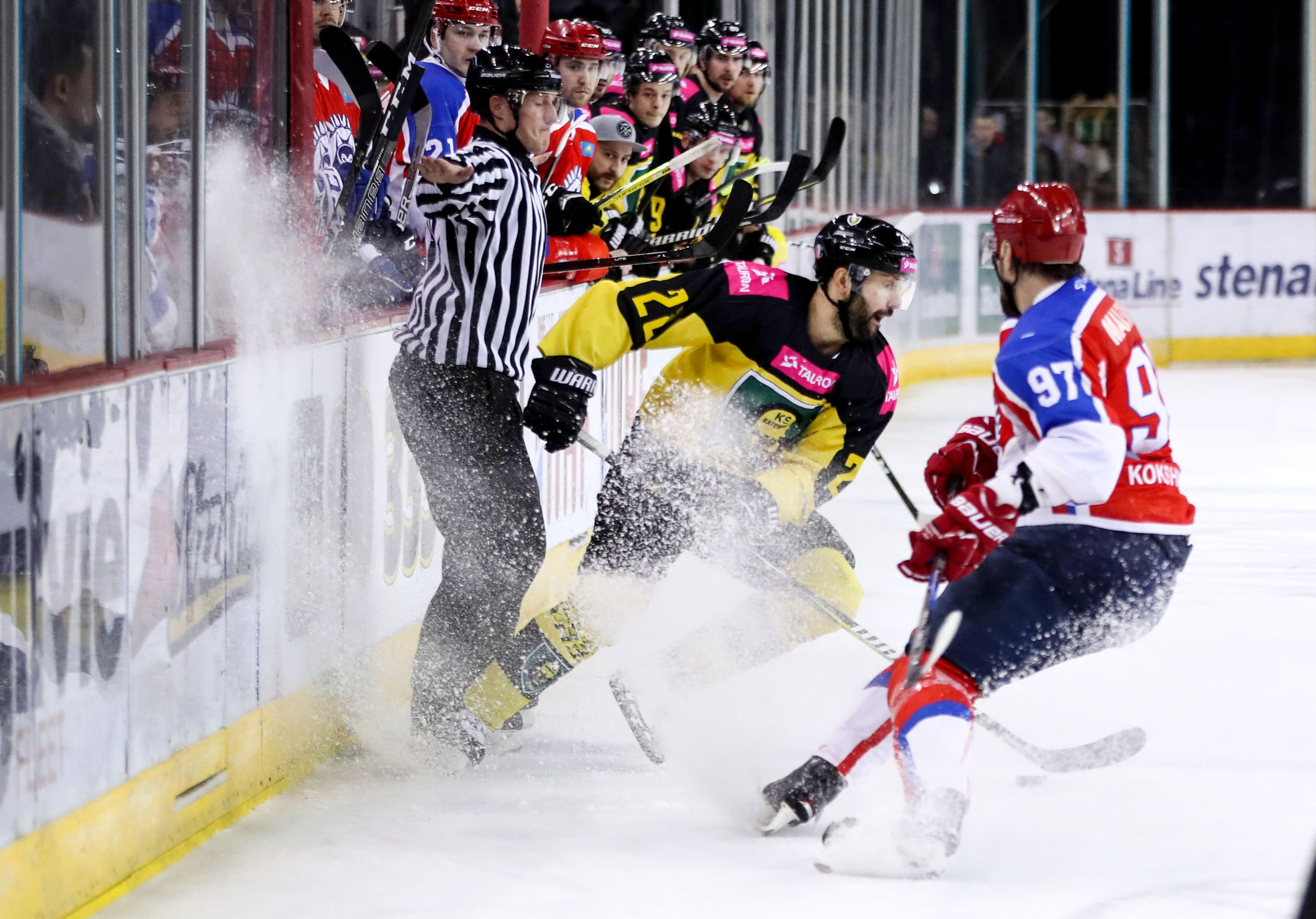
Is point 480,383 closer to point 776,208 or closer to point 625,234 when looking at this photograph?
point 625,234

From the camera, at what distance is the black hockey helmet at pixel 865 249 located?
3293 millimetres

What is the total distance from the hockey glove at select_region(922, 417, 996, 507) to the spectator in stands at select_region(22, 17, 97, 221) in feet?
4.80

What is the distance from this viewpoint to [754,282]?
3.43 metres

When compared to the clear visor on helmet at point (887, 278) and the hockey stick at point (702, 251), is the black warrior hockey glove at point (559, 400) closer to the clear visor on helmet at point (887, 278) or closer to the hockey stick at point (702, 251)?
the clear visor on helmet at point (887, 278)

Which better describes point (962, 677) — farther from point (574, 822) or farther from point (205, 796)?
point (205, 796)

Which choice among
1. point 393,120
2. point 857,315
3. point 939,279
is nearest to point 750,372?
point 857,315

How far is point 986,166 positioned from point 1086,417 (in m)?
10.8

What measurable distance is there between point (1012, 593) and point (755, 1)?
20.3 feet

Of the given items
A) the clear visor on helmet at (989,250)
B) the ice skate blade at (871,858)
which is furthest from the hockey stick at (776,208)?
the ice skate blade at (871,858)

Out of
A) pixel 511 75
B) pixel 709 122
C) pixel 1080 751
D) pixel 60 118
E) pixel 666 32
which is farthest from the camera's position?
pixel 666 32

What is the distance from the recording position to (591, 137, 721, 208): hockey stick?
16.7ft

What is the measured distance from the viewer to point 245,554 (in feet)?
10.6

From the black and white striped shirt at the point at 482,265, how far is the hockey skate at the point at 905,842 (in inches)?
49.8

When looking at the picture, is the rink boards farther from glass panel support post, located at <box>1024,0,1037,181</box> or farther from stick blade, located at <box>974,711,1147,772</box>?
glass panel support post, located at <box>1024,0,1037,181</box>
